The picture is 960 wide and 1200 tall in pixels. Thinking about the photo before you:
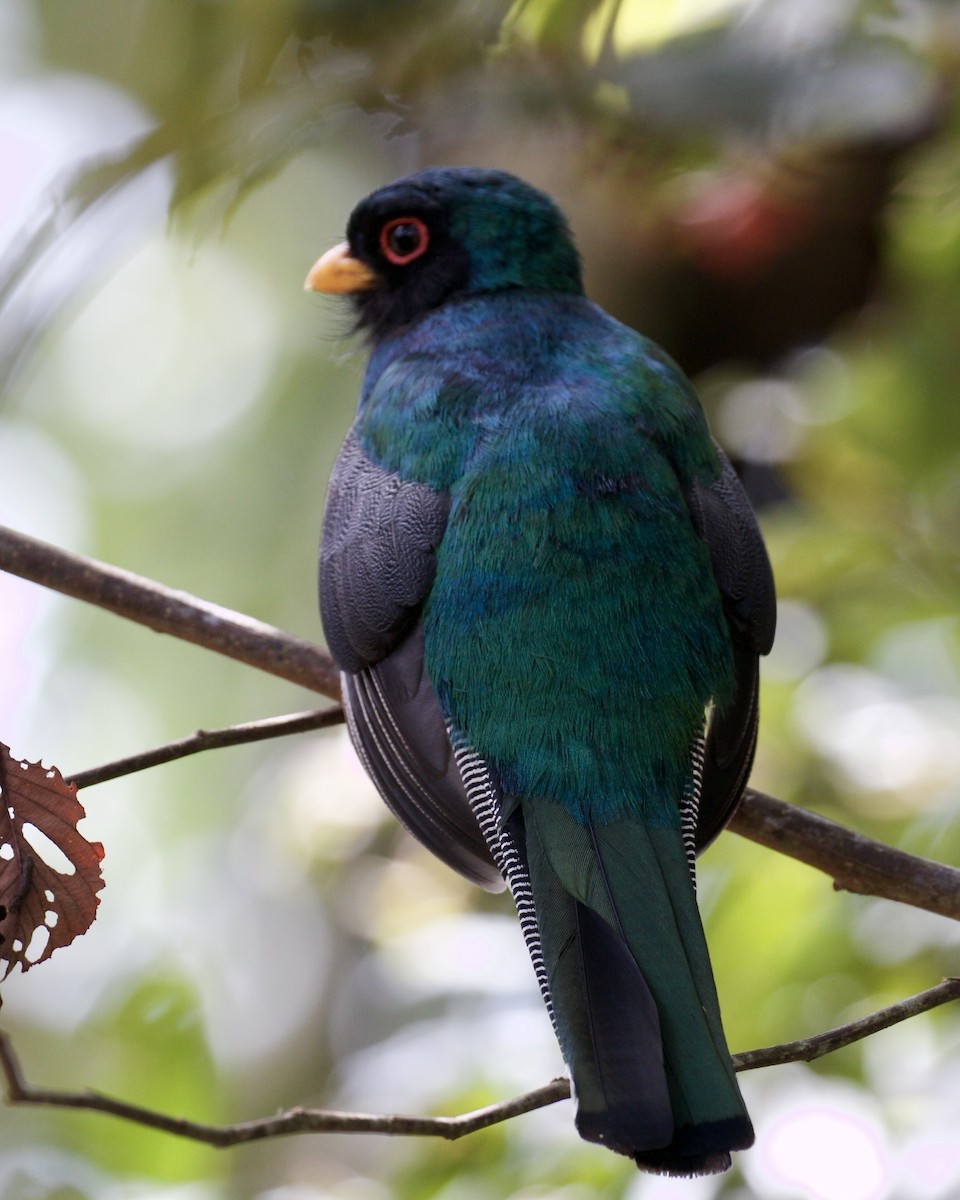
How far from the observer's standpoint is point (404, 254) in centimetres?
300

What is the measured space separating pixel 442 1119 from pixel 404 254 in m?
1.87

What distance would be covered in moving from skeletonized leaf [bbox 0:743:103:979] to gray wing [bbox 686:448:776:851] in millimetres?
897

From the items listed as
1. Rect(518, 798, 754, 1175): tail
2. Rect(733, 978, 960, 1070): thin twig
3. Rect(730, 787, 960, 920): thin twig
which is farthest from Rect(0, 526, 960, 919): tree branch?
Rect(733, 978, 960, 1070): thin twig

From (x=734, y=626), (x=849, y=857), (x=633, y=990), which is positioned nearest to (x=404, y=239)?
(x=734, y=626)

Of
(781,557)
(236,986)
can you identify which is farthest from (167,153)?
(236,986)

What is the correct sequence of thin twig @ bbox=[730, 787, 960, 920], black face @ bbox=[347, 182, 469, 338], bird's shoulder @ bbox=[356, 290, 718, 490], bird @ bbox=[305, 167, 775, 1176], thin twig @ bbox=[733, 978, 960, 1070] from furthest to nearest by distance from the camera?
black face @ bbox=[347, 182, 469, 338] < bird's shoulder @ bbox=[356, 290, 718, 490] < thin twig @ bbox=[730, 787, 960, 920] < bird @ bbox=[305, 167, 775, 1176] < thin twig @ bbox=[733, 978, 960, 1070]

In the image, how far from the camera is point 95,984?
3611 mm

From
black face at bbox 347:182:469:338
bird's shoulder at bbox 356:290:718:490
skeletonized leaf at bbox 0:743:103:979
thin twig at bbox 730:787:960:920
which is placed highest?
black face at bbox 347:182:469:338

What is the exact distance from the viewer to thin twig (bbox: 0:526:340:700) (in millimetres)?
2342

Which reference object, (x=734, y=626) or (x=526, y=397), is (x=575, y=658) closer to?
(x=734, y=626)

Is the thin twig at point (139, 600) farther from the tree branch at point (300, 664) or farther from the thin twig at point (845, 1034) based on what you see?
the thin twig at point (845, 1034)

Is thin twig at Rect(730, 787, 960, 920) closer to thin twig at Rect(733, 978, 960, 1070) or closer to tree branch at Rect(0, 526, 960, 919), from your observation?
tree branch at Rect(0, 526, 960, 919)

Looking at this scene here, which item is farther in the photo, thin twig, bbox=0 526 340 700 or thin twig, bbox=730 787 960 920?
thin twig, bbox=0 526 340 700

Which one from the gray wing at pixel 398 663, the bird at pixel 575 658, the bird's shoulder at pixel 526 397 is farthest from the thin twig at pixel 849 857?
the bird's shoulder at pixel 526 397
